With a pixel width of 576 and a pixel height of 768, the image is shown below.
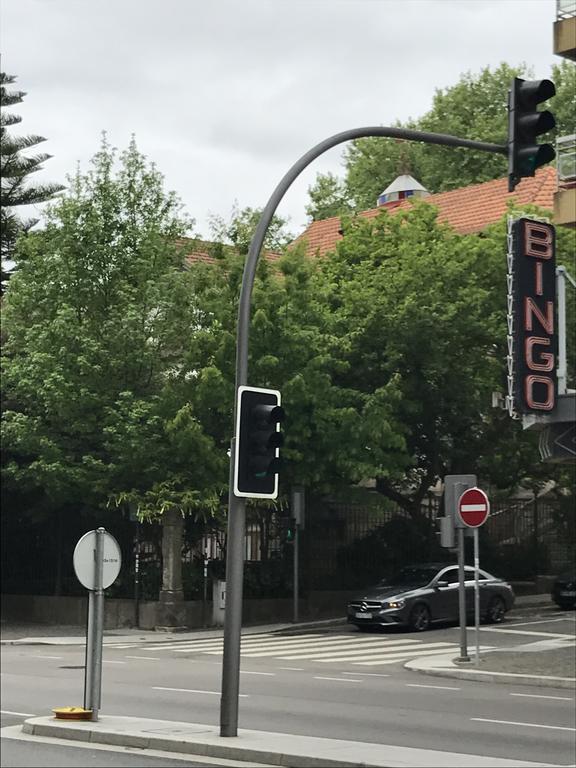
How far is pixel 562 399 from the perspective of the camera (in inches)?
1017

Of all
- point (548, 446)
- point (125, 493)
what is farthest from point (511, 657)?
point (125, 493)

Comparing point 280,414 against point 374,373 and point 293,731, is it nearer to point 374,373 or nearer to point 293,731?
point 293,731

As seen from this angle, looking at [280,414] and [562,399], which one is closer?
[280,414]

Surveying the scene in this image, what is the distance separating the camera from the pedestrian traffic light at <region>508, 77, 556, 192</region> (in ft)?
40.9

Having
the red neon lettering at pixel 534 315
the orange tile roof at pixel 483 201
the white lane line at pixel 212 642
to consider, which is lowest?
the white lane line at pixel 212 642

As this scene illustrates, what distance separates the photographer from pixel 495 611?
32.1 metres

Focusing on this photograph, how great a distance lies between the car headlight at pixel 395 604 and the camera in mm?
30312

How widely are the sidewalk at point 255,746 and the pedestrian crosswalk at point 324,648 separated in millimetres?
10995

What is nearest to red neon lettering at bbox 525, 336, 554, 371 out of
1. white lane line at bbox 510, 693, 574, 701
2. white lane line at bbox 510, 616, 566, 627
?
white lane line at bbox 510, 693, 574, 701

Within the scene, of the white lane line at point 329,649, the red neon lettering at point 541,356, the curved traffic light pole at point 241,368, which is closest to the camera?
the curved traffic light pole at point 241,368

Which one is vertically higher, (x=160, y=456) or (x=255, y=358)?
(x=255, y=358)

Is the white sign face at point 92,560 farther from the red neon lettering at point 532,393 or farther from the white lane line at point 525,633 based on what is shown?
the white lane line at point 525,633

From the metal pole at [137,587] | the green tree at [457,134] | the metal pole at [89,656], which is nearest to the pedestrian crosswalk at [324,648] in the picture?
the metal pole at [137,587]

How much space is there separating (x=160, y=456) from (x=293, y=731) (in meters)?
18.3
